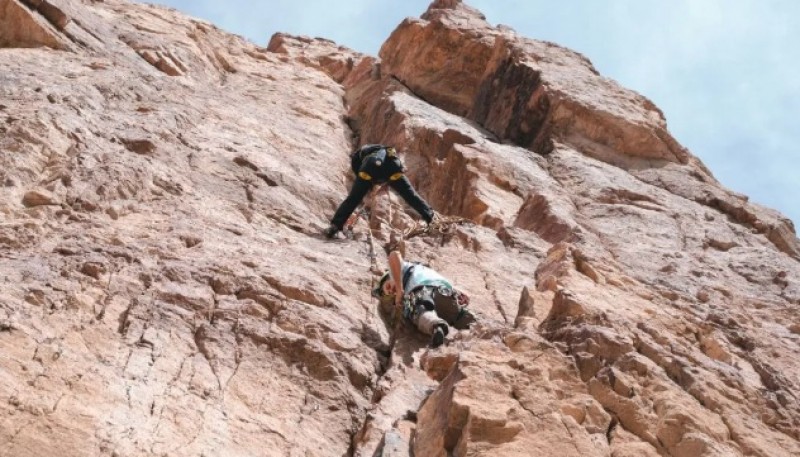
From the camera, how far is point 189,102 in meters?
14.4

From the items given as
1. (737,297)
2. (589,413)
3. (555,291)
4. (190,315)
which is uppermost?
(737,297)

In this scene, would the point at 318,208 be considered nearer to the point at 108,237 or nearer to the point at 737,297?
the point at 108,237

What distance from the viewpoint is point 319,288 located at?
884 centimetres

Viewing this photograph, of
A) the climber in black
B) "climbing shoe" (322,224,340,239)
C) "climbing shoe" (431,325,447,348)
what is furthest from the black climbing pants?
"climbing shoe" (431,325,447,348)

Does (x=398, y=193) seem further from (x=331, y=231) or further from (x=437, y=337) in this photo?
(x=437, y=337)

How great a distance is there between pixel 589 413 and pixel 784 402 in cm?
231

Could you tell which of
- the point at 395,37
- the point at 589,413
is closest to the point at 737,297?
the point at 589,413

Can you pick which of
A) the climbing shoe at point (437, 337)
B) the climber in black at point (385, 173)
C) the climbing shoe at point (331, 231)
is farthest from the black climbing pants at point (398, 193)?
the climbing shoe at point (437, 337)

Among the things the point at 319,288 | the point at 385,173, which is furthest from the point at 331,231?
the point at 319,288

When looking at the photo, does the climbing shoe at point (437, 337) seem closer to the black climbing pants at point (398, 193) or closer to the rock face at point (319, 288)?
the rock face at point (319, 288)

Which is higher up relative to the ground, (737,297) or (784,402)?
(737,297)

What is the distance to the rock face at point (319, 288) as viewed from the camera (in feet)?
20.8

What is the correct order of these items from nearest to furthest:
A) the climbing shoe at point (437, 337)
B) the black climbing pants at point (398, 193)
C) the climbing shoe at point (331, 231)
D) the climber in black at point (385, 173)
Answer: the climbing shoe at point (437, 337) < the climbing shoe at point (331, 231) < the black climbing pants at point (398, 193) < the climber in black at point (385, 173)

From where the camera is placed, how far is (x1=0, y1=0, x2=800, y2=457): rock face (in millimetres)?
6332
